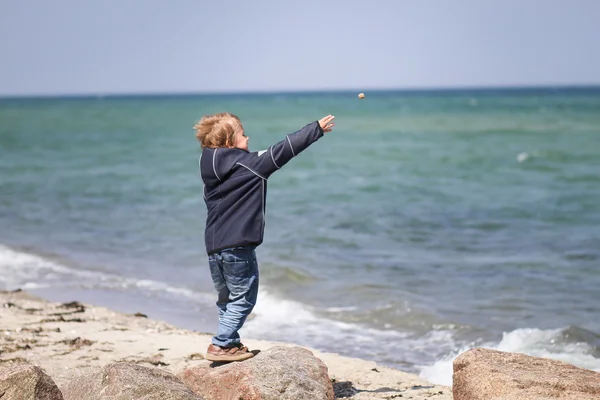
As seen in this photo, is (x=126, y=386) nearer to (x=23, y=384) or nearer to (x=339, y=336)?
(x=23, y=384)

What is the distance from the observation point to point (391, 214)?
15.2 meters

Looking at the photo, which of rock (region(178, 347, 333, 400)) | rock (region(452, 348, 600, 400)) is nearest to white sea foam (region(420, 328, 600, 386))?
rock (region(452, 348, 600, 400))

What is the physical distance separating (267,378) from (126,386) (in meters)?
0.83

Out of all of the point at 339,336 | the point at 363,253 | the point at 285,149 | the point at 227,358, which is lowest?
the point at 339,336

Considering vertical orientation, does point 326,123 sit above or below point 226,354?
above

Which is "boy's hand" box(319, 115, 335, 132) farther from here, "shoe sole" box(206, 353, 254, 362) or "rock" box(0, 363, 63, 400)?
"rock" box(0, 363, 63, 400)

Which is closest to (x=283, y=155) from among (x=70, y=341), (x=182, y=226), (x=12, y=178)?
(x=70, y=341)

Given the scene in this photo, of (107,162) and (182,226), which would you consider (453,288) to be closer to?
(182,226)

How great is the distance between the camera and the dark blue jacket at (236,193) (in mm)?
4957

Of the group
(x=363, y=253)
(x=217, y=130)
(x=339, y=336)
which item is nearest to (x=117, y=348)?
(x=339, y=336)

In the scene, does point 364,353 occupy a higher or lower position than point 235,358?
lower

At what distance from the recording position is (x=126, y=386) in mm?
4492

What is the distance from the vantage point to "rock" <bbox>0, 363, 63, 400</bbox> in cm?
439

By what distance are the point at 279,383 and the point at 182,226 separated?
31.4ft
